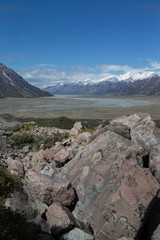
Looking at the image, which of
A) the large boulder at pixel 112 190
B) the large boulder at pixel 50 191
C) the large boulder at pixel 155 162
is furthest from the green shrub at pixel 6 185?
the large boulder at pixel 155 162

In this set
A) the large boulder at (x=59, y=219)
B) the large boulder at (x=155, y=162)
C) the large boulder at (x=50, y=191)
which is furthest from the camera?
the large boulder at (x=155, y=162)

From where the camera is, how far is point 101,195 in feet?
24.4

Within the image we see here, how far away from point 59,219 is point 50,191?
1.13m

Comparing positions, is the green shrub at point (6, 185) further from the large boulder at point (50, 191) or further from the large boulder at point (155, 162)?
the large boulder at point (155, 162)

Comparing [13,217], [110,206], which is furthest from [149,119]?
[13,217]

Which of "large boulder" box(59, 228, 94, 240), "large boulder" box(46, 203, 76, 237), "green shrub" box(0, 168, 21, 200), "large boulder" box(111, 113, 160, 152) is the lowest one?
"large boulder" box(59, 228, 94, 240)

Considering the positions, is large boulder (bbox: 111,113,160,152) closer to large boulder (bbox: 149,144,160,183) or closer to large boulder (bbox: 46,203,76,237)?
large boulder (bbox: 149,144,160,183)

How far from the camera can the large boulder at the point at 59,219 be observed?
7.08 m

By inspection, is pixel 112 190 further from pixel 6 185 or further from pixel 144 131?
pixel 144 131

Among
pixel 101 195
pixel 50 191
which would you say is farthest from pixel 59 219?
pixel 101 195

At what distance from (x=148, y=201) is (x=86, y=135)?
10182mm

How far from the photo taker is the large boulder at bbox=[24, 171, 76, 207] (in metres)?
7.93

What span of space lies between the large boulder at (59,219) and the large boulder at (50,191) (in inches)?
13.5

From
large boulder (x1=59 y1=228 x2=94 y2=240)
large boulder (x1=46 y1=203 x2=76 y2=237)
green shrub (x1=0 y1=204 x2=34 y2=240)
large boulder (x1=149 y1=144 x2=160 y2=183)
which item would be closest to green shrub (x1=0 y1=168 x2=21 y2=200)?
green shrub (x1=0 y1=204 x2=34 y2=240)
